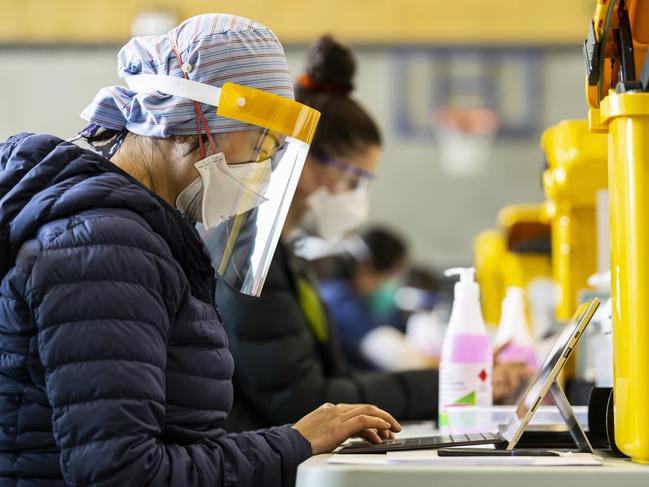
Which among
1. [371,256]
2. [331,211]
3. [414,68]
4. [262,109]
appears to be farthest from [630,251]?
[414,68]

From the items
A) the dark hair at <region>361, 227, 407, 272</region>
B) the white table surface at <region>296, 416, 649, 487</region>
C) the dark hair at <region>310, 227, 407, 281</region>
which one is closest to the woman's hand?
the white table surface at <region>296, 416, 649, 487</region>

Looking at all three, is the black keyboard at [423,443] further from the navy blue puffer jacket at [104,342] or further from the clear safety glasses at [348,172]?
the clear safety glasses at [348,172]

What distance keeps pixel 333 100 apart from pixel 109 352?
140 centimetres

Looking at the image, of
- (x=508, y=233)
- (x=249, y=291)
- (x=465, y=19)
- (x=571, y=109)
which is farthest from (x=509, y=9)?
(x=249, y=291)

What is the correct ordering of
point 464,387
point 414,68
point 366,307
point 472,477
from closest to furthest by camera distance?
point 472,477 → point 464,387 → point 366,307 → point 414,68

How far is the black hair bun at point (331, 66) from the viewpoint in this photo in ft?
7.88

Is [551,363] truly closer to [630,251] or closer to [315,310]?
[630,251]

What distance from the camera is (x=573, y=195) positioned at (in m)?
2.33

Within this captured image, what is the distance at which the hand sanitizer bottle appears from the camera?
163cm

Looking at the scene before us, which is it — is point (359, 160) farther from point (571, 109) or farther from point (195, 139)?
point (571, 109)

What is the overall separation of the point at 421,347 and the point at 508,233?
141 cm

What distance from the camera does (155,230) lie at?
1.23 metres

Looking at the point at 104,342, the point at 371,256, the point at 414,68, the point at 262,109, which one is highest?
the point at 414,68

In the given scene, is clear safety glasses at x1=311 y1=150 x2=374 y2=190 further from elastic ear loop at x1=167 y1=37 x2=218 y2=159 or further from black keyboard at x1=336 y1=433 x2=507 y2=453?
black keyboard at x1=336 y1=433 x2=507 y2=453
